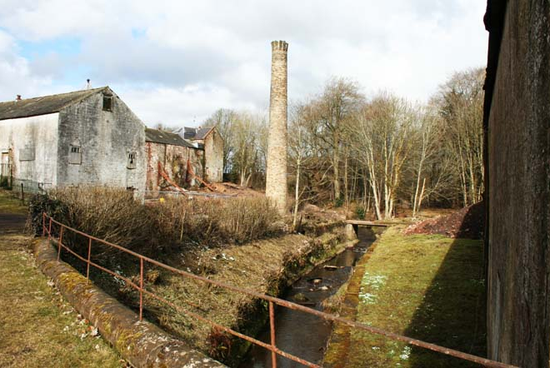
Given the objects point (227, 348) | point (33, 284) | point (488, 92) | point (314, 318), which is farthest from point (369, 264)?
point (33, 284)

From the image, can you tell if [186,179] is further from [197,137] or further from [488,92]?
[488,92]

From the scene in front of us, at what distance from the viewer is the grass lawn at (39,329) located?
458cm

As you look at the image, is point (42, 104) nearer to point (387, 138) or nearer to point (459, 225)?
point (387, 138)

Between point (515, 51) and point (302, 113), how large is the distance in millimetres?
34532

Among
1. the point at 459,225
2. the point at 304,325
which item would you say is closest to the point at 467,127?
the point at 459,225

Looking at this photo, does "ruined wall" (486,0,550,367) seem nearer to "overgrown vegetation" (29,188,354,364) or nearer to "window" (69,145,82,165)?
"overgrown vegetation" (29,188,354,364)

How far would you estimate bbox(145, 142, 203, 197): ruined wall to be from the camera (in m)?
33.8

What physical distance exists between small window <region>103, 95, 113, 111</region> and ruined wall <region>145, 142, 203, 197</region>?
9383mm

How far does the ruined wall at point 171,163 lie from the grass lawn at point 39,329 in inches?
1006

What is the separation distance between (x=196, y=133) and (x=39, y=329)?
129 feet

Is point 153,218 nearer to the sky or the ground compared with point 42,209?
nearer to the ground

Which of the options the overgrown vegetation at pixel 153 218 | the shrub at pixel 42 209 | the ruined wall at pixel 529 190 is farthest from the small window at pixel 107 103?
the ruined wall at pixel 529 190

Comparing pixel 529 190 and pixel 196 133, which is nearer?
pixel 529 190

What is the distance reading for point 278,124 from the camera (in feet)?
79.0
